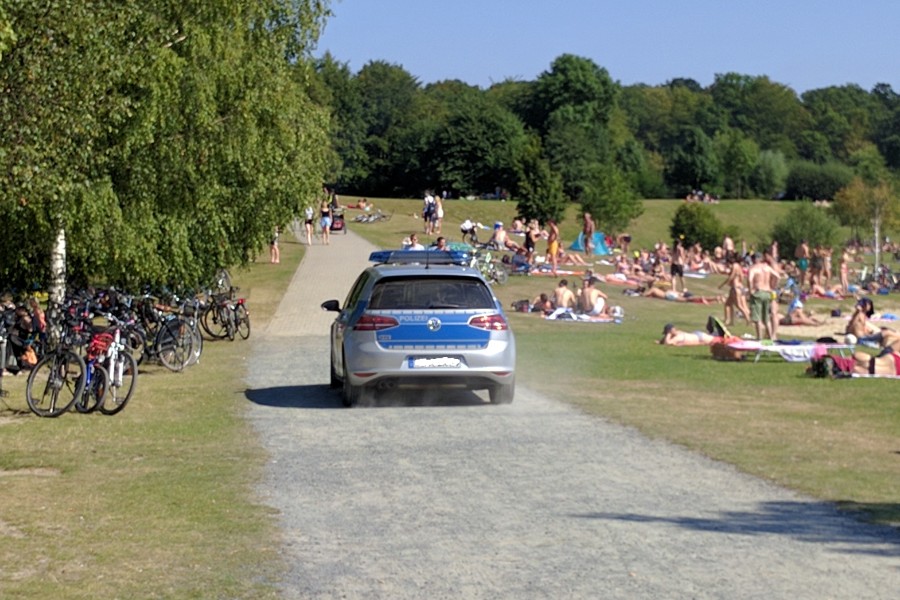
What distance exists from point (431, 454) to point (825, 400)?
6.80 m

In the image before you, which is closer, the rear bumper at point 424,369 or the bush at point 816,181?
the rear bumper at point 424,369

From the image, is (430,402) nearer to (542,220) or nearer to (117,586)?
(117,586)

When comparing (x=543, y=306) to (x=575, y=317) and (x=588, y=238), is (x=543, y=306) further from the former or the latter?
(x=588, y=238)

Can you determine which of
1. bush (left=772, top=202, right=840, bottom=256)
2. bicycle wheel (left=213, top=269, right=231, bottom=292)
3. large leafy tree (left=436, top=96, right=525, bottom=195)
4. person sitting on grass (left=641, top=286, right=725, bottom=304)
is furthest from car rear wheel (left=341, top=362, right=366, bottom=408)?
large leafy tree (left=436, top=96, right=525, bottom=195)

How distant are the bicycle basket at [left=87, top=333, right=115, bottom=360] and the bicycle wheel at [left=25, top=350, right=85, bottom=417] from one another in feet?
0.97

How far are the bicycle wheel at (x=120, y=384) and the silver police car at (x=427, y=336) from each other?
91.8 inches

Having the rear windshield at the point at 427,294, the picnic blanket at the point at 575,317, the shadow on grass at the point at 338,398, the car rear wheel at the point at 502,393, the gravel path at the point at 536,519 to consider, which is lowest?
the picnic blanket at the point at 575,317

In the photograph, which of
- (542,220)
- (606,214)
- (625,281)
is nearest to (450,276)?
(625,281)

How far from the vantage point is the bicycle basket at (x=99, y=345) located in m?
15.8

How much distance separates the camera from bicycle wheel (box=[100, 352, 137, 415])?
15.7 m

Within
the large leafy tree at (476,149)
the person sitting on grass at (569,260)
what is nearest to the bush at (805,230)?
the person sitting on grass at (569,260)

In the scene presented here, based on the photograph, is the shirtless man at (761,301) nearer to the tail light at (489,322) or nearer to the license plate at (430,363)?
the tail light at (489,322)

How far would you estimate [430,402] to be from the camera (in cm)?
1669

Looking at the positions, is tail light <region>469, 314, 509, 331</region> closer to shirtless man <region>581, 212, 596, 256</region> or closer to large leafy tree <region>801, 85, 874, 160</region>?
shirtless man <region>581, 212, 596, 256</region>
